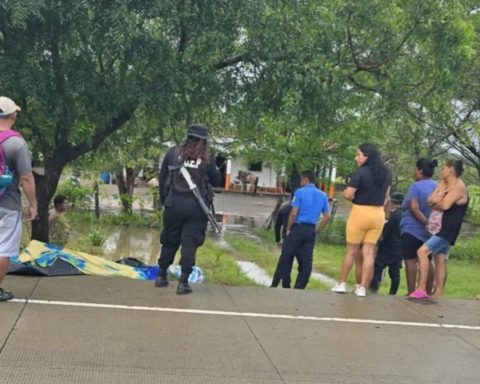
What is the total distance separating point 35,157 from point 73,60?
3.24 metres

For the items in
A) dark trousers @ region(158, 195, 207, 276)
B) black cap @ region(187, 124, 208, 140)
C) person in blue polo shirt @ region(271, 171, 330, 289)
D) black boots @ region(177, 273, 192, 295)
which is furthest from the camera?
person in blue polo shirt @ region(271, 171, 330, 289)

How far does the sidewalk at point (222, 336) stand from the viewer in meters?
4.40

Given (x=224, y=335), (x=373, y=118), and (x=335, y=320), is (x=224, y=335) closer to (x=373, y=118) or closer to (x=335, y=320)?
(x=335, y=320)

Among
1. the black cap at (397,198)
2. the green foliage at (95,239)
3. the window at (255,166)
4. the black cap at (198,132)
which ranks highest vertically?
the black cap at (198,132)

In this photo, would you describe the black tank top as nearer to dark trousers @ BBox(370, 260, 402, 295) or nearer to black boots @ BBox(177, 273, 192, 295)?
dark trousers @ BBox(370, 260, 402, 295)

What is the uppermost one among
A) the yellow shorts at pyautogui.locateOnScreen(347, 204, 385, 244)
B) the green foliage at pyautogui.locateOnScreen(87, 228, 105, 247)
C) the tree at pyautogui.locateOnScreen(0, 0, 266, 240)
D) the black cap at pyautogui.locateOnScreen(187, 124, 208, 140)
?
the tree at pyautogui.locateOnScreen(0, 0, 266, 240)

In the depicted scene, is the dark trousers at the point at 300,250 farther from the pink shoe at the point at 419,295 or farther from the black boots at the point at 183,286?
the black boots at the point at 183,286

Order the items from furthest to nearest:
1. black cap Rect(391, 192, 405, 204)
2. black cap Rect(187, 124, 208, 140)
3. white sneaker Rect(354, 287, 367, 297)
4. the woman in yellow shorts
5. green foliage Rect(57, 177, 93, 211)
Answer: green foliage Rect(57, 177, 93, 211) → black cap Rect(391, 192, 405, 204) → white sneaker Rect(354, 287, 367, 297) → the woman in yellow shorts → black cap Rect(187, 124, 208, 140)

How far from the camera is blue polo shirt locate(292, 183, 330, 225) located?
8.20m

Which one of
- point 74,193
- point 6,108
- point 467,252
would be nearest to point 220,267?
point 6,108

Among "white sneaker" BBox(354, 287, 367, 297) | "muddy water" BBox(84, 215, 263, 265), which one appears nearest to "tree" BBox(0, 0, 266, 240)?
"white sneaker" BBox(354, 287, 367, 297)

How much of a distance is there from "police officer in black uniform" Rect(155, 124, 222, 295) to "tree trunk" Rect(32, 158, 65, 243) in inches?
144

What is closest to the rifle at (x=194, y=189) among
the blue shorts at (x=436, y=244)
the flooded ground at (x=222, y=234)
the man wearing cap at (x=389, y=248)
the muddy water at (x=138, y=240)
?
the blue shorts at (x=436, y=244)

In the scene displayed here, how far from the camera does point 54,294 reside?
611 cm
